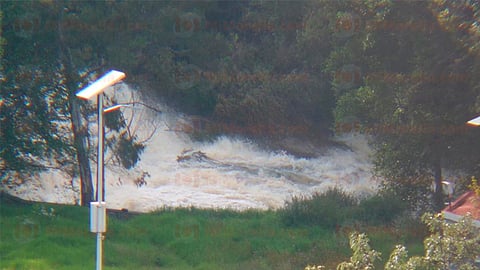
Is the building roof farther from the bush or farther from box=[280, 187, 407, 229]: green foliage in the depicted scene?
the bush

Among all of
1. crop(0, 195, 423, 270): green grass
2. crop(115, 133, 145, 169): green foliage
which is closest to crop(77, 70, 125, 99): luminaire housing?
crop(0, 195, 423, 270): green grass

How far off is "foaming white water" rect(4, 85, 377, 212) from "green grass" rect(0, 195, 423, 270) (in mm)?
3203

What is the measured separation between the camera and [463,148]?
61.9ft

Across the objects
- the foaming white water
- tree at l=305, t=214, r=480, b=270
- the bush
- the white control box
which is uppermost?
the foaming white water

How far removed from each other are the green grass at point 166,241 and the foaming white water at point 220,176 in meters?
3.20

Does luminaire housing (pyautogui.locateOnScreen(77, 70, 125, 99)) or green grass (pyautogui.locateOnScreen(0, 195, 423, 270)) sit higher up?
luminaire housing (pyautogui.locateOnScreen(77, 70, 125, 99))

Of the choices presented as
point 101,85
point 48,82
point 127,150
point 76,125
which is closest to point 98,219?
point 101,85

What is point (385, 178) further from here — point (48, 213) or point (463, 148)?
point (48, 213)

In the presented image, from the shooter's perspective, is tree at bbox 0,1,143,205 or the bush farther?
the bush

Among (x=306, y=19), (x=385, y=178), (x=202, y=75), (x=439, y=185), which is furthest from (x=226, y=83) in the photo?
(x=439, y=185)

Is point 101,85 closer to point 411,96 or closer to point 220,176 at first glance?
point 411,96

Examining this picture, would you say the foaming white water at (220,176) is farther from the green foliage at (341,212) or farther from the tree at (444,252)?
the tree at (444,252)

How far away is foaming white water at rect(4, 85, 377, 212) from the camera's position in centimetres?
2433

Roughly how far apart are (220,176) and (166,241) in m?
8.00
